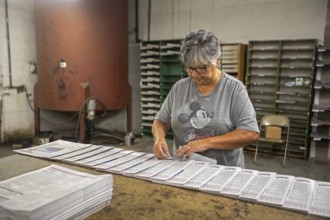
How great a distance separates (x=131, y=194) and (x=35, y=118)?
4.39 meters

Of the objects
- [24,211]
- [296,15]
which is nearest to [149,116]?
[296,15]

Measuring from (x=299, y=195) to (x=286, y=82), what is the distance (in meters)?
3.48

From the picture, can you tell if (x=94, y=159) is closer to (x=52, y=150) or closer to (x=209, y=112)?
(x=52, y=150)

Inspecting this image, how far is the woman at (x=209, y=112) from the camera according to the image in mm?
1540

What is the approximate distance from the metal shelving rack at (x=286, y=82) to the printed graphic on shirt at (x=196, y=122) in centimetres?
293

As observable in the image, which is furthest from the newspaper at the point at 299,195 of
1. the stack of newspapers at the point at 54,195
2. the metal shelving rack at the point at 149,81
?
the metal shelving rack at the point at 149,81

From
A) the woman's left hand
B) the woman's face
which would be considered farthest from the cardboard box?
the woman's left hand

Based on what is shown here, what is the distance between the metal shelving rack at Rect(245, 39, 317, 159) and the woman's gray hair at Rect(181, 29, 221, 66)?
2.94 m

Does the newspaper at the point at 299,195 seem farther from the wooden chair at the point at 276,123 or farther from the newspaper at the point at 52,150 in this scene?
the wooden chair at the point at 276,123

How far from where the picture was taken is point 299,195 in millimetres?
1074

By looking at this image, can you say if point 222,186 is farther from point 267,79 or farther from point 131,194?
point 267,79

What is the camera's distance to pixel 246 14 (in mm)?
4500

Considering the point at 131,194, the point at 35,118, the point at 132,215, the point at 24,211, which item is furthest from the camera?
the point at 35,118

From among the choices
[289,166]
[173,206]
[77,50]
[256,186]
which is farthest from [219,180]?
[77,50]
